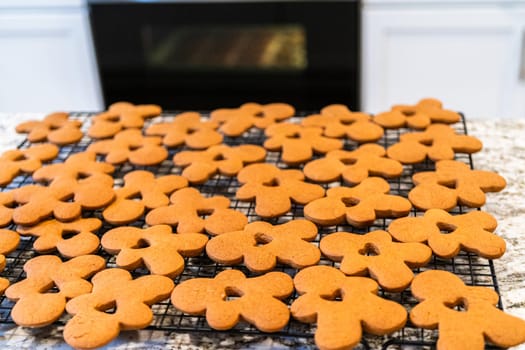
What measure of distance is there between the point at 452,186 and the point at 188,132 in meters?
0.54

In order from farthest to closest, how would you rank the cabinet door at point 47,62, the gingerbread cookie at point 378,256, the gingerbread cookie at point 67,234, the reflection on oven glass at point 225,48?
the cabinet door at point 47,62, the reflection on oven glass at point 225,48, the gingerbread cookie at point 67,234, the gingerbread cookie at point 378,256

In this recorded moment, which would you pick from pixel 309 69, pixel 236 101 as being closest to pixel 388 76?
pixel 309 69

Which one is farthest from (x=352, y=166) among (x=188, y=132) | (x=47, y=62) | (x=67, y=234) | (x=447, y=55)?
(x=47, y=62)

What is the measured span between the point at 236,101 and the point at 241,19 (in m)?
0.29

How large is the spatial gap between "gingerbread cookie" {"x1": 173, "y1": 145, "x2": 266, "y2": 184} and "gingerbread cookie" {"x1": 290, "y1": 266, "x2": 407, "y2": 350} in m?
0.34

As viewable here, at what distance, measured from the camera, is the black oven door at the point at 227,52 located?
6.86 feet

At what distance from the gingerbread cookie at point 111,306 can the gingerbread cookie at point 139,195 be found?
0.16 m

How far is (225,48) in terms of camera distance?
2219 mm

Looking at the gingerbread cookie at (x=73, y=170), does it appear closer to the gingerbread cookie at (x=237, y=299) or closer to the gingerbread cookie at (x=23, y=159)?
the gingerbread cookie at (x=23, y=159)

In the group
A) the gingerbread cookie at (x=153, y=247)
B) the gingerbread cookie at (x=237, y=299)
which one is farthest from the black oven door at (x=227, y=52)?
the gingerbread cookie at (x=237, y=299)

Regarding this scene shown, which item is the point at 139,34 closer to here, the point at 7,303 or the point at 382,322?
the point at 7,303

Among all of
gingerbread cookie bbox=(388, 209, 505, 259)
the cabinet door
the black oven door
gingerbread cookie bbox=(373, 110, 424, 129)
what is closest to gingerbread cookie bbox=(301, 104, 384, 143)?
gingerbread cookie bbox=(373, 110, 424, 129)

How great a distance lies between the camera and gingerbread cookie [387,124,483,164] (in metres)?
1.16

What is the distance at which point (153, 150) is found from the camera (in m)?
1.24
